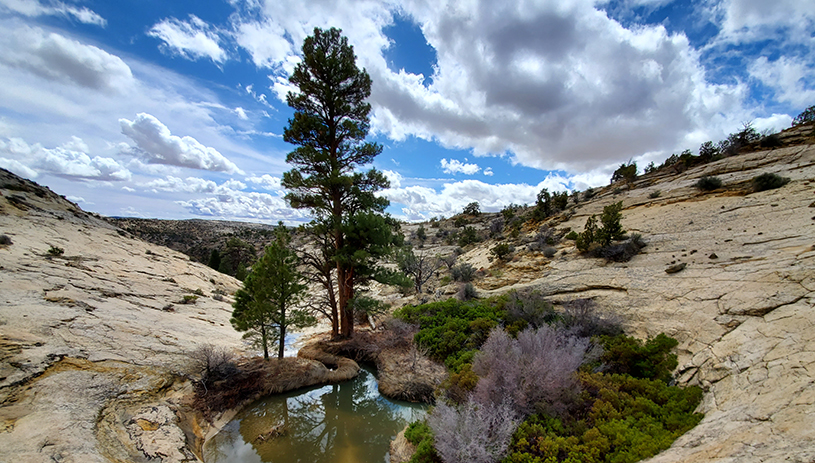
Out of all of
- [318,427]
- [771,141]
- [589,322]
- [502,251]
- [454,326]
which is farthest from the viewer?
[502,251]

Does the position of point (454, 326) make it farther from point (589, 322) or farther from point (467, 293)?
point (589, 322)

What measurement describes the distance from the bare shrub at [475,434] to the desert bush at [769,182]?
16.7m

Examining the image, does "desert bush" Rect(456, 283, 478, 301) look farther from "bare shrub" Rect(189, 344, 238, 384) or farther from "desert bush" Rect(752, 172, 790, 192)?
"desert bush" Rect(752, 172, 790, 192)

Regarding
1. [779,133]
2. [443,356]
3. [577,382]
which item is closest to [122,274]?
[443,356]

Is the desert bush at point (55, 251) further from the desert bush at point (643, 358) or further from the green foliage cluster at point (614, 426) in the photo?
the desert bush at point (643, 358)

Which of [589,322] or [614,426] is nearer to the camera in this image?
[614,426]

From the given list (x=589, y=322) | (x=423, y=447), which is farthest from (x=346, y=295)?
(x=589, y=322)

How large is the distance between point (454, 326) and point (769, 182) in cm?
1577

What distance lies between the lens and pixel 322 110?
12.5 m

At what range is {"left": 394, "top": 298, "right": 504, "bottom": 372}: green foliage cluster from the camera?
1049 centimetres


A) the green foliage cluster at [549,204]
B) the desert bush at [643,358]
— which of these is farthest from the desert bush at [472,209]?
the desert bush at [643,358]

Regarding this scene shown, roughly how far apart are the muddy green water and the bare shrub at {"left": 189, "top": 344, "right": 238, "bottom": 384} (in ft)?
4.97

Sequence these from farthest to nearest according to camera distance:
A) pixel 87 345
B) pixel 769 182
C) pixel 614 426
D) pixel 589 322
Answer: pixel 769 182
pixel 589 322
pixel 87 345
pixel 614 426

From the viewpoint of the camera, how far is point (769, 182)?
12.5m
